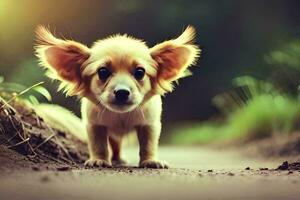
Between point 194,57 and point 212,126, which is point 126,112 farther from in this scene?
point 212,126

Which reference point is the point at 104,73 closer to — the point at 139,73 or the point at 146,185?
the point at 139,73

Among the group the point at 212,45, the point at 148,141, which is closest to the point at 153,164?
the point at 148,141

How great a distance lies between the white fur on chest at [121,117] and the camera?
208cm

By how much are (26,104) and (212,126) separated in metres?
1.56

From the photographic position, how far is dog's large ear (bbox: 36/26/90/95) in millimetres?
2033

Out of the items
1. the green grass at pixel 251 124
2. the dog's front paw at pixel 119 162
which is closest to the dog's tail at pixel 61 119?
the dog's front paw at pixel 119 162

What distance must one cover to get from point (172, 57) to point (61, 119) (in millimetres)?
656

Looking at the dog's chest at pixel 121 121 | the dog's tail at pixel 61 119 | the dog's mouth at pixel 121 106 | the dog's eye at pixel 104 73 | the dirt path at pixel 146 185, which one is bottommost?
the dirt path at pixel 146 185

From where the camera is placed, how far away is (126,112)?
206cm

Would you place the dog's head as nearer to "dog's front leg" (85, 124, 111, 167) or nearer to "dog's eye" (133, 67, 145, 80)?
"dog's eye" (133, 67, 145, 80)

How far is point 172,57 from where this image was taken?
6.81 ft

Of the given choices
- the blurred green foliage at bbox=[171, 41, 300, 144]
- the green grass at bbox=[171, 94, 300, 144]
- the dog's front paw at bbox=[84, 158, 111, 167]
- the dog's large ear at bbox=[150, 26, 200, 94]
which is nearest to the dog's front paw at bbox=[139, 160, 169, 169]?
the dog's front paw at bbox=[84, 158, 111, 167]

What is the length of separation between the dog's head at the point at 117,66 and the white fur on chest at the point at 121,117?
7 centimetres

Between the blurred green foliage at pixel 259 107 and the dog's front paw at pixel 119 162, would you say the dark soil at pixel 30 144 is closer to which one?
the dog's front paw at pixel 119 162
